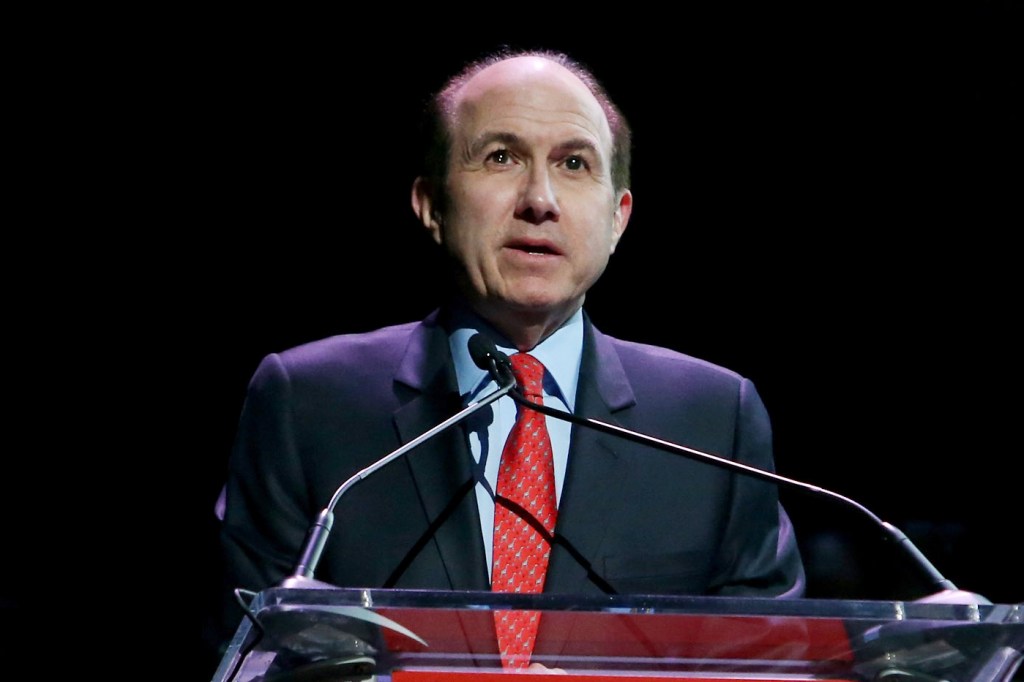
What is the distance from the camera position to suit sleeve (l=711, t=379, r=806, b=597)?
1523 mm

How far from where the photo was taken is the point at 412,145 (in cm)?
216

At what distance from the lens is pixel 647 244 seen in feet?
7.75

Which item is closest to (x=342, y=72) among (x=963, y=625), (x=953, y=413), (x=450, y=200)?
(x=450, y=200)

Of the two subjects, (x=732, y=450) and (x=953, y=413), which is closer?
(x=732, y=450)

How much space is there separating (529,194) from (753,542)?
570 mm

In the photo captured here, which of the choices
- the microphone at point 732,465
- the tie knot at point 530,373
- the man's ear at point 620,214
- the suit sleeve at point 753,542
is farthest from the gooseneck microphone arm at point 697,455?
the man's ear at point 620,214

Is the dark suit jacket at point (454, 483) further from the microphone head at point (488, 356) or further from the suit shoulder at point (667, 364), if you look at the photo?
the microphone head at point (488, 356)

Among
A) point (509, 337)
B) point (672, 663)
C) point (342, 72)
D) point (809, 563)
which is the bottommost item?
point (809, 563)

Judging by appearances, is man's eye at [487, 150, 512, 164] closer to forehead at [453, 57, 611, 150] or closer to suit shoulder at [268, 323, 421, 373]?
forehead at [453, 57, 611, 150]

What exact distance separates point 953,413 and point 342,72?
1.52 metres

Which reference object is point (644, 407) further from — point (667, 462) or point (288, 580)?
point (288, 580)

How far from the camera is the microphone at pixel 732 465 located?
0.95 metres

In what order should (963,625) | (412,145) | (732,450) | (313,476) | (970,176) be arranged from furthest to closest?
(970,176), (412,145), (732,450), (313,476), (963,625)

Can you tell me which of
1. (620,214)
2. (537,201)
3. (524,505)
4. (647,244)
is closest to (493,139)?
(537,201)
